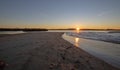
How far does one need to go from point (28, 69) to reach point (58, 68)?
4.58 ft

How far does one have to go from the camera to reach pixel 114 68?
6.29m

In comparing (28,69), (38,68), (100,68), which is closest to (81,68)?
(100,68)

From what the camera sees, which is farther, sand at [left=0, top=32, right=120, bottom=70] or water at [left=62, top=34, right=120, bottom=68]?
water at [left=62, top=34, right=120, bottom=68]

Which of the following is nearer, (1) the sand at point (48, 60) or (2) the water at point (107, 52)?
(1) the sand at point (48, 60)

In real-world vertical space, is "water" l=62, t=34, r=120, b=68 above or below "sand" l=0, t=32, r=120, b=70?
below

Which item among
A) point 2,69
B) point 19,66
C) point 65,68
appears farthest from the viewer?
point 65,68

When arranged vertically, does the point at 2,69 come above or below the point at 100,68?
above

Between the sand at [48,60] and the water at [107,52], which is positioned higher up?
the sand at [48,60]

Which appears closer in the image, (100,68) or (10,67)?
(10,67)

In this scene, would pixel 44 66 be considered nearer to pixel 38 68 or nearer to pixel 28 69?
pixel 38 68

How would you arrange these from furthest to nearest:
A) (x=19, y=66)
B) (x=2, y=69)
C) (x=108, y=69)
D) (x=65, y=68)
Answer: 1. (x=108, y=69)
2. (x=65, y=68)
3. (x=19, y=66)
4. (x=2, y=69)

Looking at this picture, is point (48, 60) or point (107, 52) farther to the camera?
point (107, 52)

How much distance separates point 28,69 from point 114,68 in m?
4.40

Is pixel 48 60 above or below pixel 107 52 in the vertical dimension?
above
